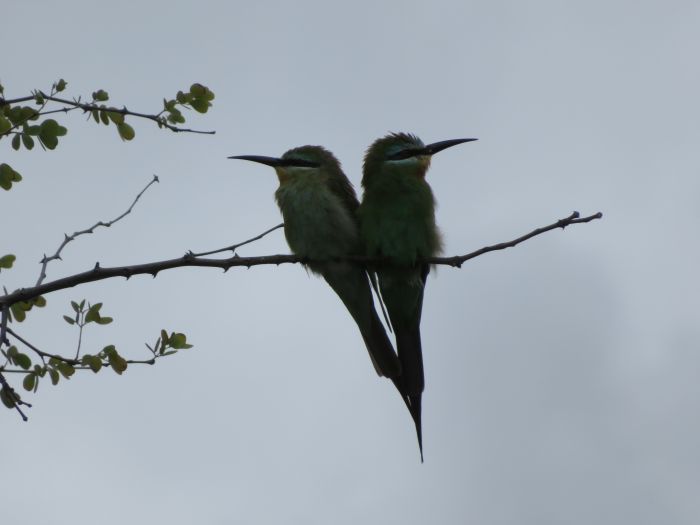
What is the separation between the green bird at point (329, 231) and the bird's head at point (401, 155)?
0.16 m

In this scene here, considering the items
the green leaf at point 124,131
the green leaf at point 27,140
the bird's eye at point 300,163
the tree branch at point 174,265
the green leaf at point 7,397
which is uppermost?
the bird's eye at point 300,163

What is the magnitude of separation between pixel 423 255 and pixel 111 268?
1.78m

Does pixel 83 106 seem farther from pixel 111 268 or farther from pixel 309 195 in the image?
pixel 309 195

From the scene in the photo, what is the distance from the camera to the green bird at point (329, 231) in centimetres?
380

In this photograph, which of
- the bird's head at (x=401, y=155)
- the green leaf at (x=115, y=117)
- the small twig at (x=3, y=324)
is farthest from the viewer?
the bird's head at (x=401, y=155)

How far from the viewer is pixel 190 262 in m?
2.39

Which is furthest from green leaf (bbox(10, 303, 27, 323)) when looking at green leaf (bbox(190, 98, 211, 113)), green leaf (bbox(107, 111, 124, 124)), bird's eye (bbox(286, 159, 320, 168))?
bird's eye (bbox(286, 159, 320, 168))

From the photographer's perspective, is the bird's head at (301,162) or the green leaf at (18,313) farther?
the bird's head at (301,162)

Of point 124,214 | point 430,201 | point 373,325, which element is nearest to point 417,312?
point 373,325

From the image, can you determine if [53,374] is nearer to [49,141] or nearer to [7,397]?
[7,397]

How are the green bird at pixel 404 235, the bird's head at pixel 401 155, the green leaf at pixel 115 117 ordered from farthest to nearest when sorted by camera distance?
the bird's head at pixel 401 155
the green bird at pixel 404 235
the green leaf at pixel 115 117

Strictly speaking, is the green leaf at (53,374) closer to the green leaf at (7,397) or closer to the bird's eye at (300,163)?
the green leaf at (7,397)

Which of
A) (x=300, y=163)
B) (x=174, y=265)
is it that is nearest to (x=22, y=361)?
(x=174, y=265)

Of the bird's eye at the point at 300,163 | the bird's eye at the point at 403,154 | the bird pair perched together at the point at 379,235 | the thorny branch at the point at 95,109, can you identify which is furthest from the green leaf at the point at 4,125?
the bird's eye at the point at 403,154
